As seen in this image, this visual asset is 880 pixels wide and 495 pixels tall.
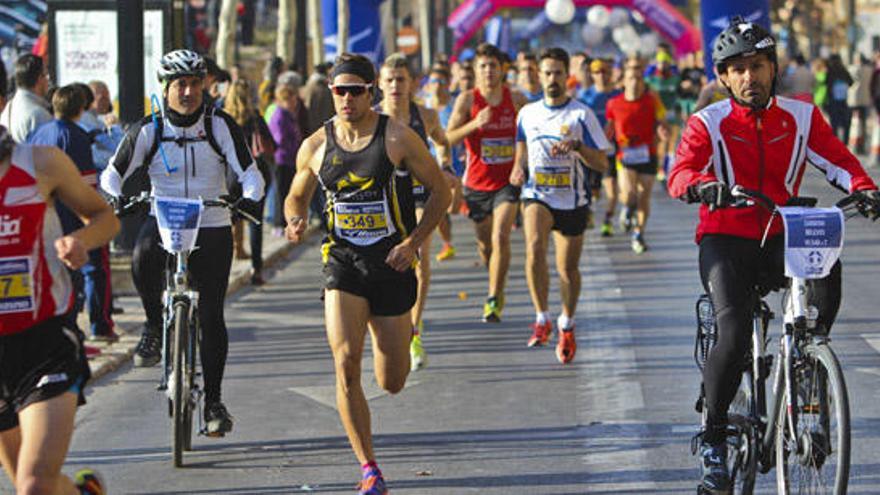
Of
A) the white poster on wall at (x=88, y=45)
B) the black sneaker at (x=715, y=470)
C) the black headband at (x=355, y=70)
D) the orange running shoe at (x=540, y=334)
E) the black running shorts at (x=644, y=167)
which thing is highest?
the white poster on wall at (x=88, y=45)

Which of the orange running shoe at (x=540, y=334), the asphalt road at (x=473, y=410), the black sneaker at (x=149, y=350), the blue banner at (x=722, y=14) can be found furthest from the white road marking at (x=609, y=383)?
the blue banner at (x=722, y=14)

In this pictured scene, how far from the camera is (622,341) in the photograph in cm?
1273

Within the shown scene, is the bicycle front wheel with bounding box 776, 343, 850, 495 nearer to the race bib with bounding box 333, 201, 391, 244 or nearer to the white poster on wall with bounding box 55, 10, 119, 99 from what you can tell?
the race bib with bounding box 333, 201, 391, 244

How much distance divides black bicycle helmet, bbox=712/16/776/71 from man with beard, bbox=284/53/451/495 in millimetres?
1408

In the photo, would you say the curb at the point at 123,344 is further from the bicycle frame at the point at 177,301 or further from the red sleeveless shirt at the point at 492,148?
the red sleeveless shirt at the point at 492,148

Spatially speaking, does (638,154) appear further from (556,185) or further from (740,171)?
(740,171)

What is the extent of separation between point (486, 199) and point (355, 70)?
6012mm

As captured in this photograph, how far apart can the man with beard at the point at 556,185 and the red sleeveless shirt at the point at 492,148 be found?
3.90ft

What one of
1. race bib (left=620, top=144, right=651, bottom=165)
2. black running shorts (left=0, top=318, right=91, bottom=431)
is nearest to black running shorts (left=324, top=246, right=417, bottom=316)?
black running shorts (left=0, top=318, right=91, bottom=431)

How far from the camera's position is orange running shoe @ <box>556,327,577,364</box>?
1192 centimetres

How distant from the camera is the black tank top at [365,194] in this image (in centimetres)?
811

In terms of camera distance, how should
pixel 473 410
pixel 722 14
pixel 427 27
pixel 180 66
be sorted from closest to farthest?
pixel 180 66, pixel 473 410, pixel 722 14, pixel 427 27

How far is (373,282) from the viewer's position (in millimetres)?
8062

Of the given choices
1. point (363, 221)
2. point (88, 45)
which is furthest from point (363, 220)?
point (88, 45)
